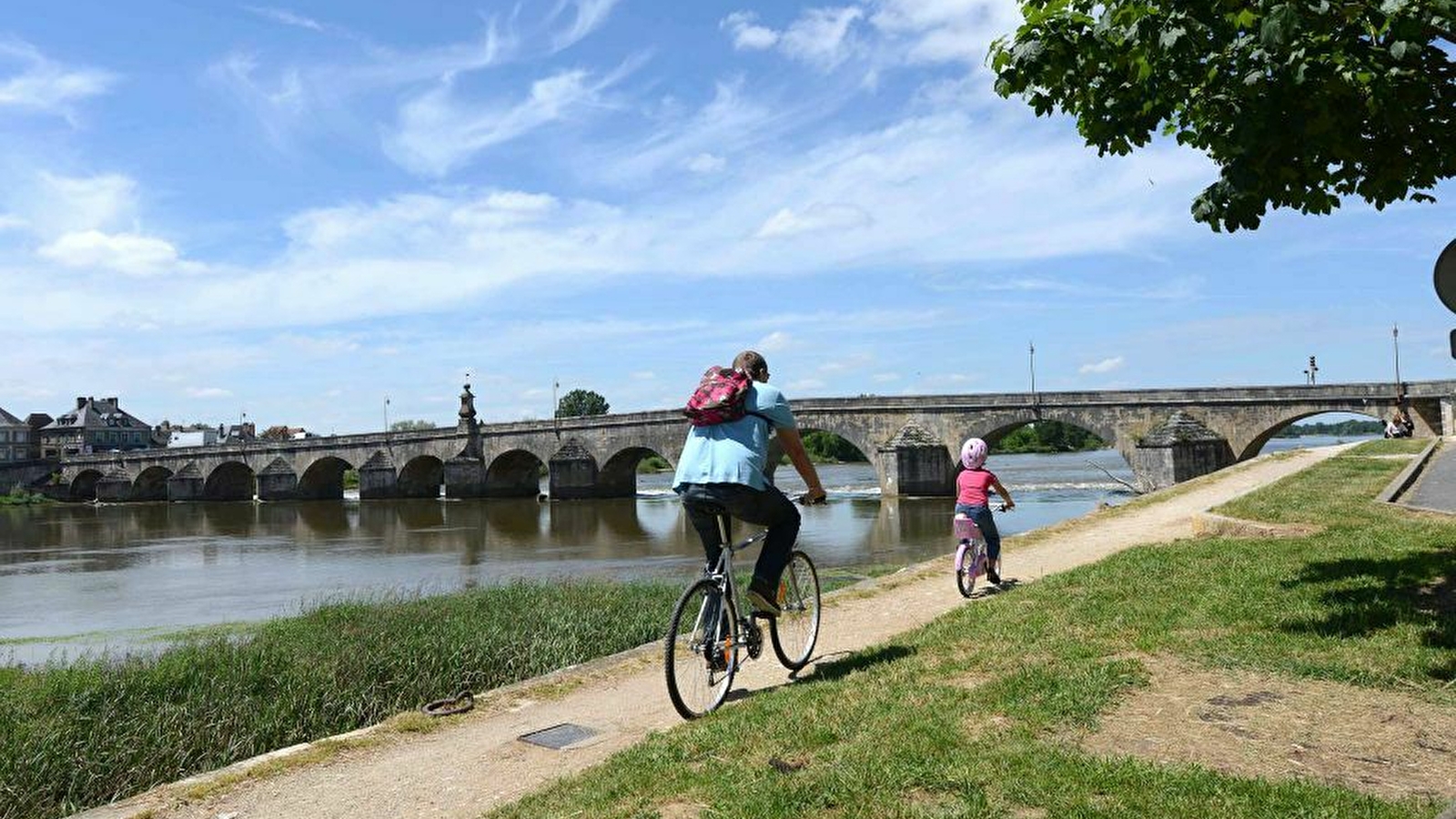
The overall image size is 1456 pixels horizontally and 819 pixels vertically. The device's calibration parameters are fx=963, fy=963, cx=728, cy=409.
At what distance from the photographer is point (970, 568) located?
8.07 m

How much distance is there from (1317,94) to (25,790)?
785 centimetres

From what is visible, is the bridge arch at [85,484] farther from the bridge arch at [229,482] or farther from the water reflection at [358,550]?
the water reflection at [358,550]

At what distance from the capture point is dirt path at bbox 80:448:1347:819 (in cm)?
398

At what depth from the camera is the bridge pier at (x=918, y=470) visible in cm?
3831

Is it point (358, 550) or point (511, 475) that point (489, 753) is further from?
point (511, 475)

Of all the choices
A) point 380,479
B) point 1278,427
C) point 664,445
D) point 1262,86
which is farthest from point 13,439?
point 1262,86

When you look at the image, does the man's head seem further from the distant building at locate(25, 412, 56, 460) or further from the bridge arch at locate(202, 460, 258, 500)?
the distant building at locate(25, 412, 56, 460)

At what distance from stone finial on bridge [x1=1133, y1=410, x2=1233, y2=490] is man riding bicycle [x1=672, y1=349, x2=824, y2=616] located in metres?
31.3

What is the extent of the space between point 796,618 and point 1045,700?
5.92 feet

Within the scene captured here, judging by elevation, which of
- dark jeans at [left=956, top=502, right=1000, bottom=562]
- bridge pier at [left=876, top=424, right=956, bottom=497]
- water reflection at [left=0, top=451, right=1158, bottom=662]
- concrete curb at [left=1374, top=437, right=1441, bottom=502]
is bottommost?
water reflection at [left=0, top=451, right=1158, bottom=662]

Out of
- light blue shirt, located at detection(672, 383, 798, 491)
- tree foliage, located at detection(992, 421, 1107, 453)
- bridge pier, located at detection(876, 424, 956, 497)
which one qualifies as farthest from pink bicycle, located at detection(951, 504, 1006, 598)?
tree foliage, located at detection(992, 421, 1107, 453)

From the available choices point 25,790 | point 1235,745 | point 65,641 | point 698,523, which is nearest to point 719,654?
point 698,523

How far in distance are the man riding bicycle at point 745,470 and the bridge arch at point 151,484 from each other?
2863 inches

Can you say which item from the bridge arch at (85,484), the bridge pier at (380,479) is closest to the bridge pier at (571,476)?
the bridge pier at (380,479)
